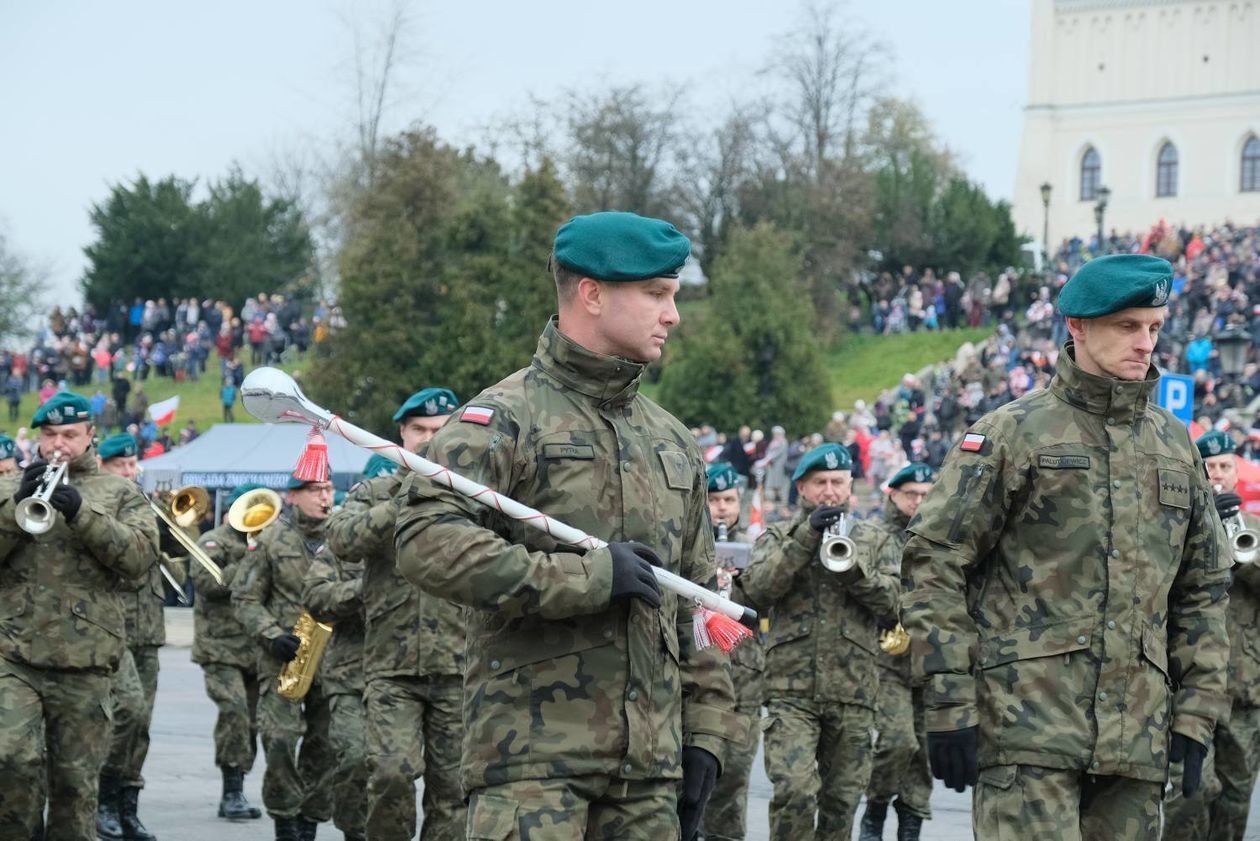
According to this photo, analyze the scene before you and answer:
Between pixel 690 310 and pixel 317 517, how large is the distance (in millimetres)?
43399

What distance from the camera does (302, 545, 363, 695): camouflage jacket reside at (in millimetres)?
10914

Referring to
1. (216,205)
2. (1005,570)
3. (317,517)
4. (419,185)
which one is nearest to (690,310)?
(419,185)

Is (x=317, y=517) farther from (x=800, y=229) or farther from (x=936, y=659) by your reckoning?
(x=800, y=229)

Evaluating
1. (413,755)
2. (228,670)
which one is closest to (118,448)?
(228,670)

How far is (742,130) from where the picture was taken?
221 feet

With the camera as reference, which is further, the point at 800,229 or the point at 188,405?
the point at 800,229

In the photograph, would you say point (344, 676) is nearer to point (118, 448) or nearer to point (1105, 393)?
point (118, 448)

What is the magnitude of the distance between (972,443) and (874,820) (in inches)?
232

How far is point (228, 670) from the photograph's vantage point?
45.2 ft

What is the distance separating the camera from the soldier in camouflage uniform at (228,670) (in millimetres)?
13008

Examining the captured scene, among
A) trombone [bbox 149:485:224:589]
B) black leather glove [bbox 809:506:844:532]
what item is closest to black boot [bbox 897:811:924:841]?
black leather glove [bbox 809:506:844:532]

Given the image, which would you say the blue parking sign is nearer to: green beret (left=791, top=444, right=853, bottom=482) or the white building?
green beret (left=791, top=444, right=853, bottom=482)

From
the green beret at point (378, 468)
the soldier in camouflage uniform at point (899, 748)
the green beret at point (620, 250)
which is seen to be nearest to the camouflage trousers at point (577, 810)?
the green beret at point (620, 250)

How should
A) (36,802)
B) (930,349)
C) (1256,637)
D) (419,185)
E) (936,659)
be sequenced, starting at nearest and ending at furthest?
1. (936,659)
2. (36,802)
3. (1256,637)
4. (419,185)
5. (930,349)
